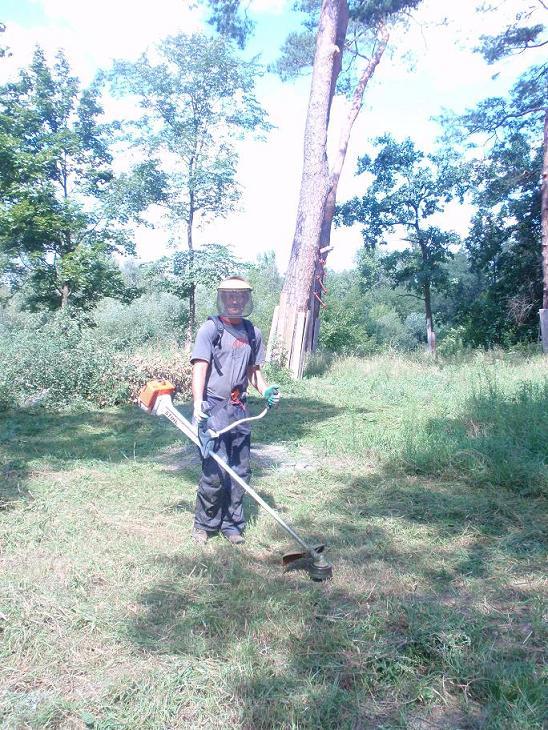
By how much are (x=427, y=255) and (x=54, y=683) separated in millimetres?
22755

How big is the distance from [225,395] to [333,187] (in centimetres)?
1438

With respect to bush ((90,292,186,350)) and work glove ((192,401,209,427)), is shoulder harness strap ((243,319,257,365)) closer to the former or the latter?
work glove ((192,401,209,427))

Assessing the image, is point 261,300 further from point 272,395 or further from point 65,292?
point 272,395

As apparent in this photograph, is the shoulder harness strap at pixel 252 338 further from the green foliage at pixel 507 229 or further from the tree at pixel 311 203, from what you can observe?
the green foliage at pixel 507 229

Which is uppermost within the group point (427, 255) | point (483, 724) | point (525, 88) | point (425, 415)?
point (525, 88)

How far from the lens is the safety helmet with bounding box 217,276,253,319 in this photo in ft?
14.1

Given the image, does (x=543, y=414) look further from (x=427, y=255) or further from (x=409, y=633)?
(x=427, y=255)

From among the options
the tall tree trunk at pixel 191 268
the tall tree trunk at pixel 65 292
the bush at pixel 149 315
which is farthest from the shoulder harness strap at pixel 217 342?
the tall tree trunk at pixel 191 268

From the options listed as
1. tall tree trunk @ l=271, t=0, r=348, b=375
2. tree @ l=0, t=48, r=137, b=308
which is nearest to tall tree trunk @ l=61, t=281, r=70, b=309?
tree @ l=0, t=48, r=137, b=308

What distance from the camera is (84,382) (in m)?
9.76

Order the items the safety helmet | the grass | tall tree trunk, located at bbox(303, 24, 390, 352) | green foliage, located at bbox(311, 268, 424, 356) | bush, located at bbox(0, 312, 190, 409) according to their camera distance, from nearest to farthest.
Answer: the grass → the safety helmet → bush, located at bbox(0, 312, 190, 409) → tall tree trunk, located at bbox(303, 24, 390, 352) → green foliage, located at bbox(311, 268, 424, 356)

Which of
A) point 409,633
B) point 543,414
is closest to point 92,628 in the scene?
point 409,633

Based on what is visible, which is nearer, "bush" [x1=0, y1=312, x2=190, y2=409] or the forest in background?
"bush" [x1=0, y1=312, x2=190, y2=409]

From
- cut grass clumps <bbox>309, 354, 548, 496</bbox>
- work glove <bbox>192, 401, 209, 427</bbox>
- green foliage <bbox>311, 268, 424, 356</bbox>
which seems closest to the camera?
work glove <bbox>192, 401, 209, 427</bbox>
